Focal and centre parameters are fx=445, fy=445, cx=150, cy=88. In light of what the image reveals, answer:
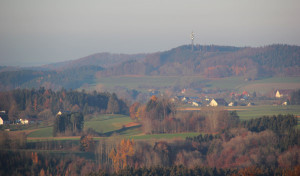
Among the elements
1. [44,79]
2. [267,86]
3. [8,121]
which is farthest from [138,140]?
[44,79]

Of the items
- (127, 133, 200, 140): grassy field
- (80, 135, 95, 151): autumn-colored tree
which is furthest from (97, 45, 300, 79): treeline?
(80, 135, 95, 151): autumn-colored tree

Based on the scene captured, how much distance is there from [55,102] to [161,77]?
60.4 metres

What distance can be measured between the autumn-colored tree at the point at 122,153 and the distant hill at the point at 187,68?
227 feet

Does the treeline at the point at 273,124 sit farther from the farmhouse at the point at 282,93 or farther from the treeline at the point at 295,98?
the farmhouse at the point at 282,93

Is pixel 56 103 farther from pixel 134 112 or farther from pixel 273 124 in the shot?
pixel 273 124

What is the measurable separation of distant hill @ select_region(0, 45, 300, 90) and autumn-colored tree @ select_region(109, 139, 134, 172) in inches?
2723

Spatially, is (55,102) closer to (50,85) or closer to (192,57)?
(50,85)

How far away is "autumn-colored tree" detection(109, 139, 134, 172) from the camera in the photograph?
121ft

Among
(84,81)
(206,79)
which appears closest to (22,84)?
(84,81)

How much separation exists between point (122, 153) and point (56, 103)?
3405cm

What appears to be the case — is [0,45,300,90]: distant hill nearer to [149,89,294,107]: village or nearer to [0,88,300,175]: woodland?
[149,89,294,107]: village

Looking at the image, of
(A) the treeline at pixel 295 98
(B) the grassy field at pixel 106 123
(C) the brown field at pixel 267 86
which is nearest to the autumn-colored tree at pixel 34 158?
(B) the grassy field at pixel 106 123

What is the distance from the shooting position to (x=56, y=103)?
229ft

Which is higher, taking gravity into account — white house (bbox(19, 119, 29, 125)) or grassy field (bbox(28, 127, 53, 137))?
white house (bbox(19, 119, 29, 125))
